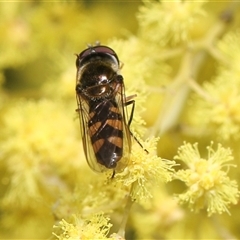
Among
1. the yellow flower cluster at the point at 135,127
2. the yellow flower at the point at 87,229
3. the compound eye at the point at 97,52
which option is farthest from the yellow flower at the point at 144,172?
the compound eye at the point at 97,52

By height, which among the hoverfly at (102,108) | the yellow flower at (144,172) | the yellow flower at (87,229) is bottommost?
the yellow flower at (87,229)

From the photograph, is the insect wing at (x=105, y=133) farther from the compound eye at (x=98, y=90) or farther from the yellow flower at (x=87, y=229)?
the yellow flower at (x=87, y=229)

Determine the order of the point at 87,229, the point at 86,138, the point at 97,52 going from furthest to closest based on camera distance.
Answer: the point at 97,52, the point at 86,138, the point at 87,229

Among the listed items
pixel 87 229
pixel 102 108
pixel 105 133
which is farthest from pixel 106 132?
pixel 87 229

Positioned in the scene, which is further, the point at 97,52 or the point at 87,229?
the point at 97,52

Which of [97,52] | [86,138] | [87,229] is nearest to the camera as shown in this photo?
[87,229]

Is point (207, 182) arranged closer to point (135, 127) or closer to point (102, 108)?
point (135, 127)

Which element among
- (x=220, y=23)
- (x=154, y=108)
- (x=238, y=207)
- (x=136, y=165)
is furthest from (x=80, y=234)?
(x=220, y=23)
